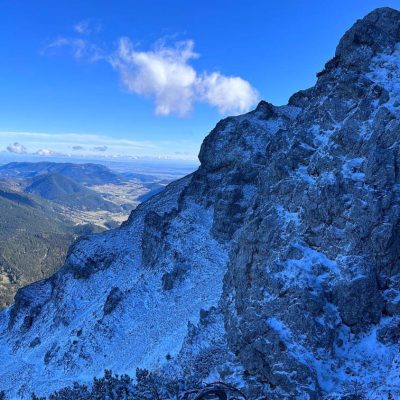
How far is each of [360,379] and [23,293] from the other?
57.1m

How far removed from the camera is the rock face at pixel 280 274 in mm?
24875

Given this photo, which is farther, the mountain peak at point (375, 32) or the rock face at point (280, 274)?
the mountain peak at point (375, 32)

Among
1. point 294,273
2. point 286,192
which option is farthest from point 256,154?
point 294,273

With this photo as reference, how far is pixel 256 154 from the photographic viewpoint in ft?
170

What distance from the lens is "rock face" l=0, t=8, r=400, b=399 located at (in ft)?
81.6

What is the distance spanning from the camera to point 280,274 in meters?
28.3

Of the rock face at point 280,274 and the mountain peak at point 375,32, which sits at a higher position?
the mountain peak at point 375,32

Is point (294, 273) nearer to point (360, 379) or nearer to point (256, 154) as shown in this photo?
point (360, 379)

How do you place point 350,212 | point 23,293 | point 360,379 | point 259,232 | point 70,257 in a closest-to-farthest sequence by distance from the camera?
point 360,379 → point 350,212 → point 259,232 → point 70,257 → point 23,293

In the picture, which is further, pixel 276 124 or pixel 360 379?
pixel 276 124

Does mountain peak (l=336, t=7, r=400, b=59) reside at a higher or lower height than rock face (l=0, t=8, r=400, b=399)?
higher

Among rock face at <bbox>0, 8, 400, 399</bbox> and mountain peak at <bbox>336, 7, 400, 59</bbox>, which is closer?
rock face at <bbox>0, 8, 400, 399</bbox>

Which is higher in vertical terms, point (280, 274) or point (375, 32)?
point (375, 32)

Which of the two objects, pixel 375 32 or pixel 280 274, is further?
pixel 375 32
